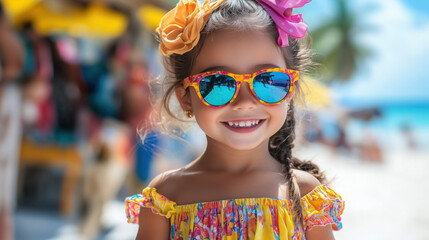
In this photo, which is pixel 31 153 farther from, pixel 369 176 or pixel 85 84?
pixel 369 176

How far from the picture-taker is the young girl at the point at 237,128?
1364 mm

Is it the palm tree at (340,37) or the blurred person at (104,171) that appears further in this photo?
the palm tree at (340,37)

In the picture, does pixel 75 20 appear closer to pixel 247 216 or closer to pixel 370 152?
pixel 247 216

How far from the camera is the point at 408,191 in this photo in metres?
9.23

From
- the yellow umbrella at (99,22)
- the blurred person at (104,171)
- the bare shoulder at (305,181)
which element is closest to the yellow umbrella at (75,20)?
the yellow umbrella at (99,22)

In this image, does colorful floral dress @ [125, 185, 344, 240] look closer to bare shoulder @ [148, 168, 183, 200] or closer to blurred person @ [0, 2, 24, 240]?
bare shoulder @ [148, 168, 183, 200]

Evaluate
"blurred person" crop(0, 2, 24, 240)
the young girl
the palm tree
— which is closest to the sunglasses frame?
the young girl

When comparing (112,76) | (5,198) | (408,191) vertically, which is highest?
(112,76)

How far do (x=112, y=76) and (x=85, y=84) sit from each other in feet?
0.89

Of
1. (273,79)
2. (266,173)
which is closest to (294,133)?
(266,173)

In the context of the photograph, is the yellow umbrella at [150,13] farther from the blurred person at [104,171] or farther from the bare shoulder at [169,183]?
the bare shoulder at [169,183]

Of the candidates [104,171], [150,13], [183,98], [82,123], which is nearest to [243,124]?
[183,98]

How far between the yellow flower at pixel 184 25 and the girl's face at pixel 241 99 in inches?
2.2

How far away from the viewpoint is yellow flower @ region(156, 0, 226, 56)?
1.37m
